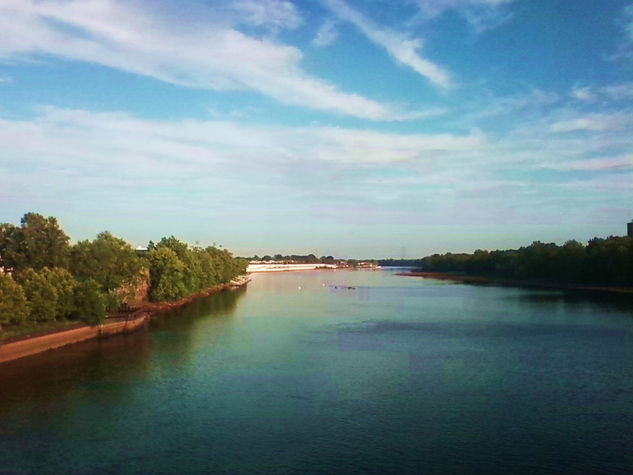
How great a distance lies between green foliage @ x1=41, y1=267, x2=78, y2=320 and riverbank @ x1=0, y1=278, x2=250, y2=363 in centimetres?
104

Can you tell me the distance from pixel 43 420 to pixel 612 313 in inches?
1576

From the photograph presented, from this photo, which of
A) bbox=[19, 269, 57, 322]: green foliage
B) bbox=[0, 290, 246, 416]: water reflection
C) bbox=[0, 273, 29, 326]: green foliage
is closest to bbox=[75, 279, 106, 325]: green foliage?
bbox=[0, 290, 246, 416]: water reflection

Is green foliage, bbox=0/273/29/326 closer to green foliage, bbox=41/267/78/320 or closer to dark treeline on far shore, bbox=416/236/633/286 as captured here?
green foliage, bbox=41/267/78/320

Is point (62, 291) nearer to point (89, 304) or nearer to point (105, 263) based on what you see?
point (89, 304)

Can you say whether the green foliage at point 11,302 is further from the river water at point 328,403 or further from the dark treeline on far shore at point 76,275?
the river water at point 328,403

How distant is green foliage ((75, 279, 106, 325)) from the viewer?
113ft

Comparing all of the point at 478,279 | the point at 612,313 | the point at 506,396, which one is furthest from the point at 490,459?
the point at 478,279

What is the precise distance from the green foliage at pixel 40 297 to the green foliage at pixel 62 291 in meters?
0.86

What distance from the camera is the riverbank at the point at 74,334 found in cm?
2708

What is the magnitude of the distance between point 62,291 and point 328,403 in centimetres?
2078

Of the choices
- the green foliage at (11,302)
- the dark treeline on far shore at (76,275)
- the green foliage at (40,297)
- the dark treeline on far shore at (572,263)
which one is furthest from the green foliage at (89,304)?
the dark treeline on far shore at (572,263)

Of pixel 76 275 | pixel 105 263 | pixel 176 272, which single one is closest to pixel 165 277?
pixel 176 272

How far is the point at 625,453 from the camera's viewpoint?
47.3ft

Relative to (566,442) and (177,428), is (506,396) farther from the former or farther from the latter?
(177,428)
